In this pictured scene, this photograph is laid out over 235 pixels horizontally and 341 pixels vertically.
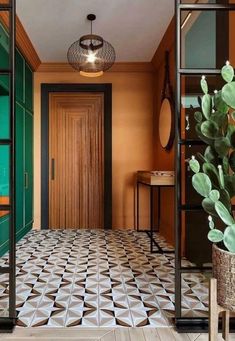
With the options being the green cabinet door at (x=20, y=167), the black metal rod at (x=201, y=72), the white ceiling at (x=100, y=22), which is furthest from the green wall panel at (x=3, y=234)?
the black metal rod at (x=201, y=72)

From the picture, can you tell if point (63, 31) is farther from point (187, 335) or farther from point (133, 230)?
point (187, 335)

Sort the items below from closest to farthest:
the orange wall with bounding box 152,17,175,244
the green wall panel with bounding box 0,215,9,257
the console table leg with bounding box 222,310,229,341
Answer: the console table leg with bounding box 222,310,229,341 < the green wall panel with bounding box 0,215,9,257 < the orange wall with bounding box 152,17,175,244

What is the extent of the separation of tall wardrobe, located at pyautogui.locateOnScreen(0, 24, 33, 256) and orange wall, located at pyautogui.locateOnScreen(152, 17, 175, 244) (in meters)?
1.95

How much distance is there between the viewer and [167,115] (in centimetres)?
419

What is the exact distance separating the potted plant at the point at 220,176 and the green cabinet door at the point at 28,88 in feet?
11.7

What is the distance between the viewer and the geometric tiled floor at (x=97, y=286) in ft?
6.92

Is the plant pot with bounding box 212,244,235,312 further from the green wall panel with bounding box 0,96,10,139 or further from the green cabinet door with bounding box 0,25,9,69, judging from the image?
the green cabinet door with bounding box 0,25,9,69

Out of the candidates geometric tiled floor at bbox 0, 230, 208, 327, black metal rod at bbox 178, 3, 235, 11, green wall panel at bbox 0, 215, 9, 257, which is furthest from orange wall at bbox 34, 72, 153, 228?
black metal rod at bbox 178, 3, 235, 11

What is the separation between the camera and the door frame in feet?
16.7

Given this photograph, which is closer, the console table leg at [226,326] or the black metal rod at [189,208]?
the console table leg at [226,326]

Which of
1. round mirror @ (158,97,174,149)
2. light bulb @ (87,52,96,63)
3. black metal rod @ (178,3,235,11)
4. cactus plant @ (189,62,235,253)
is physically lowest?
cactus plant @ (189,62,235,253)

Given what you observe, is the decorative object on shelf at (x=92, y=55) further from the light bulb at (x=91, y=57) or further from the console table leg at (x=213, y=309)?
the console table leg at (x=213, y=309)

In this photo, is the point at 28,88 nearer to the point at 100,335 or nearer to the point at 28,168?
the point at 28,168

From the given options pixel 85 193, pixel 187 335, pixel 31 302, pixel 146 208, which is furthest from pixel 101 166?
pixel 187 335
